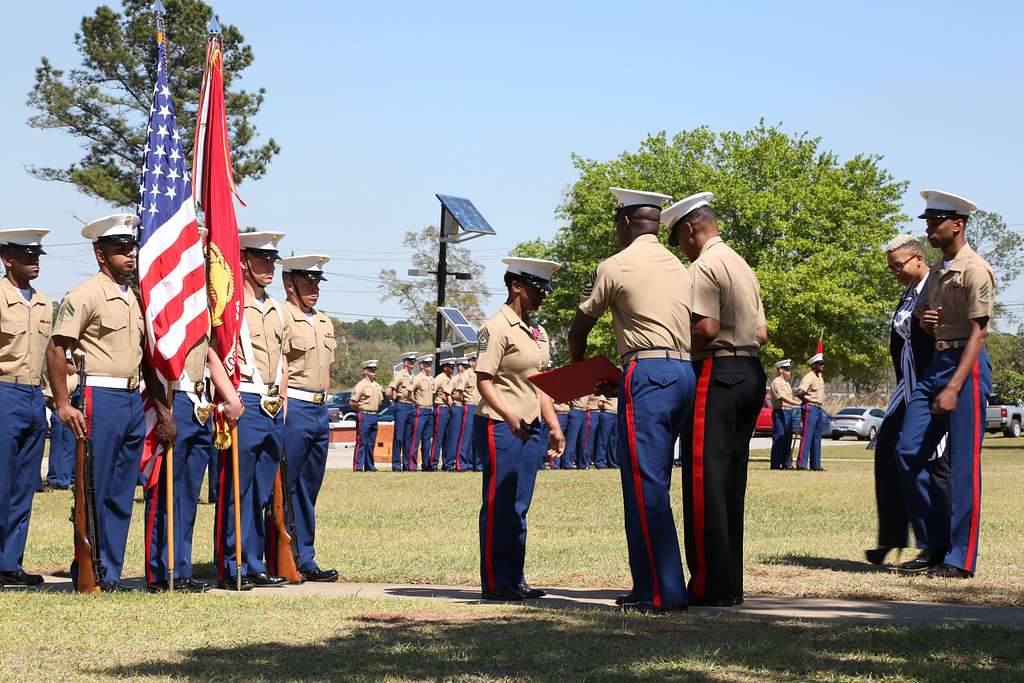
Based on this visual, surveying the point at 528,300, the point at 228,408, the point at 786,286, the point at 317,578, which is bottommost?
the point at 317,578

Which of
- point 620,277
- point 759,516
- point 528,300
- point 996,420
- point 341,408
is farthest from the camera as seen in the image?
point 341,408

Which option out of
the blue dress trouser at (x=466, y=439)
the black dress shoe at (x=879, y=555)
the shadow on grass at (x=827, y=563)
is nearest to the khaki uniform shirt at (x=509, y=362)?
the shadow on grass at (x=827, y=563)

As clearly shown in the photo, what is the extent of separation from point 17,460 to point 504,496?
3.57 m

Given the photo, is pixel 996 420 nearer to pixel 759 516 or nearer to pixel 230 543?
pixel 759 516

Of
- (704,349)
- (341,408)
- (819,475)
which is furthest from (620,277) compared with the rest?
(341,408)

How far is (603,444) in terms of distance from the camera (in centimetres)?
3130

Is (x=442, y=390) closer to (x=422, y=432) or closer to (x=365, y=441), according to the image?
(x=422, y=432)

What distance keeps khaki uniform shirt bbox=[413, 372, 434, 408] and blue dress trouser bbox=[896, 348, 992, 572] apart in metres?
20.8

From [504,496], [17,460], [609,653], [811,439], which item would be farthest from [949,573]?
[811,439]

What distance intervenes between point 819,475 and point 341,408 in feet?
138

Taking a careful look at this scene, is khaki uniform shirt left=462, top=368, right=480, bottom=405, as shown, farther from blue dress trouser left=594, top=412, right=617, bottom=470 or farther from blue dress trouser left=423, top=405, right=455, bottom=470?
blue dress trouser left=594, top=412, right=617, bottom=470

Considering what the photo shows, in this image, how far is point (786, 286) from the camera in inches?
2280

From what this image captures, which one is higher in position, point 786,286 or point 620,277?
point 786,286

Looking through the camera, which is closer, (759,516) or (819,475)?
(759,516)
